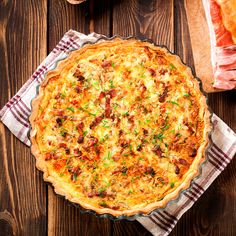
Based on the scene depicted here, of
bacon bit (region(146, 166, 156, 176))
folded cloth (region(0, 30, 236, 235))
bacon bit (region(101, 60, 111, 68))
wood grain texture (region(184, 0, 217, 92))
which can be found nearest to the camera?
bacon bit (region(146, 166, 156, 176))

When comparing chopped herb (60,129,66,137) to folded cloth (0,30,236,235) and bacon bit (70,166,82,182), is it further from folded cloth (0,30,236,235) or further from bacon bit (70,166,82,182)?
folded cloth (0,30,236,235)

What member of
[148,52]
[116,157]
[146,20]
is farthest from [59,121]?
[146,20]

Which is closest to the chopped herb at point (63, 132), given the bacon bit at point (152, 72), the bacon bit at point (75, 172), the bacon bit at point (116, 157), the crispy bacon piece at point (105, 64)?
the bacon bit at point (75, 172)

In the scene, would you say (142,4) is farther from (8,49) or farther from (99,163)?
(99,163)

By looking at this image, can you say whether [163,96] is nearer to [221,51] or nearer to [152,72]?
[152,72]

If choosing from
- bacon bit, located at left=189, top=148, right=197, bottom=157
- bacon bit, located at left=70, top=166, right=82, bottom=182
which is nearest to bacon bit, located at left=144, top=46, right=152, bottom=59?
bacon bit, located at left=189, top=148, right=197, bottom=157

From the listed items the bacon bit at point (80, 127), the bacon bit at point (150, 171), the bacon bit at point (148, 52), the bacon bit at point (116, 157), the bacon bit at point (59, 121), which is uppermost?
the bacon bit at point (148, 52)

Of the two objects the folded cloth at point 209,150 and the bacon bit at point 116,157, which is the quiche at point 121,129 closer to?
the bacon bit at point 116,157
